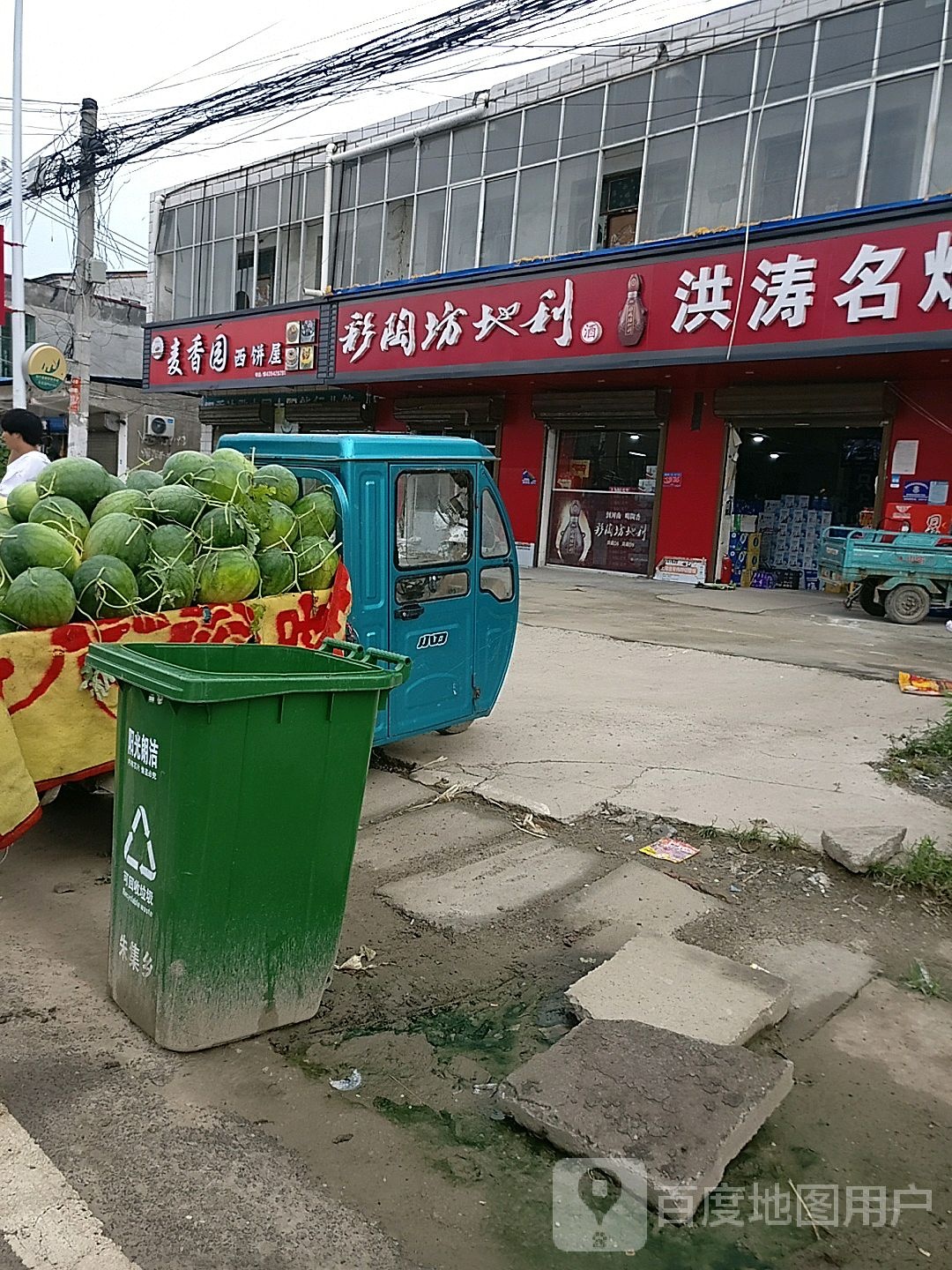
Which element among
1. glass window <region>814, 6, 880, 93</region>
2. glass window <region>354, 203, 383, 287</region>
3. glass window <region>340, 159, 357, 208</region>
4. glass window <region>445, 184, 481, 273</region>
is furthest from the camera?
glass window <region>340, 159, 357, 208</region>

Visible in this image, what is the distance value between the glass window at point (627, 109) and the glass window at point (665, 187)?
0.53 meters

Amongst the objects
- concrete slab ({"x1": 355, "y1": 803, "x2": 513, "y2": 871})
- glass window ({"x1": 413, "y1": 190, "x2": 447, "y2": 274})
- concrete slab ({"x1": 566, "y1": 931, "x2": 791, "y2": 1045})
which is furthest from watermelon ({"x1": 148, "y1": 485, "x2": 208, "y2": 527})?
glass window ({"x1": 413, "y1": 190, "x2": 447, "y2": 274})

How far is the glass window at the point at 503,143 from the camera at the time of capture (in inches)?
746

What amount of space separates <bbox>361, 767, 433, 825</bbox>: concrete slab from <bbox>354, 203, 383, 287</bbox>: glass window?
1842 centimetres

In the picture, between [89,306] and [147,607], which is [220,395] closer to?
[89,306]

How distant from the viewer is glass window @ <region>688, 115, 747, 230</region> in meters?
15.9

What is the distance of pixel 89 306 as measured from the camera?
57.6ft

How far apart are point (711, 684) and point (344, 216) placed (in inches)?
701

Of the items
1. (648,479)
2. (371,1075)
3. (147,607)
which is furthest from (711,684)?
(648,479)

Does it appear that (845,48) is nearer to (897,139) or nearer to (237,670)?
(897,139)

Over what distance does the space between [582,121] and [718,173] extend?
3252mm

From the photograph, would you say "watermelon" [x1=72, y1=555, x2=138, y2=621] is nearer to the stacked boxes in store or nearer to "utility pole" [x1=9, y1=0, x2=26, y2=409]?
"utility pole" [x1=9, y1=0, x2=26, y2=409]

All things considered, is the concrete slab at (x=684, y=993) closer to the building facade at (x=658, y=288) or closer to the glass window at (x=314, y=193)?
the building facade at (x=658, y=288)

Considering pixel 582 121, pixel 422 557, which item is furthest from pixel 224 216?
pixel 422 557
